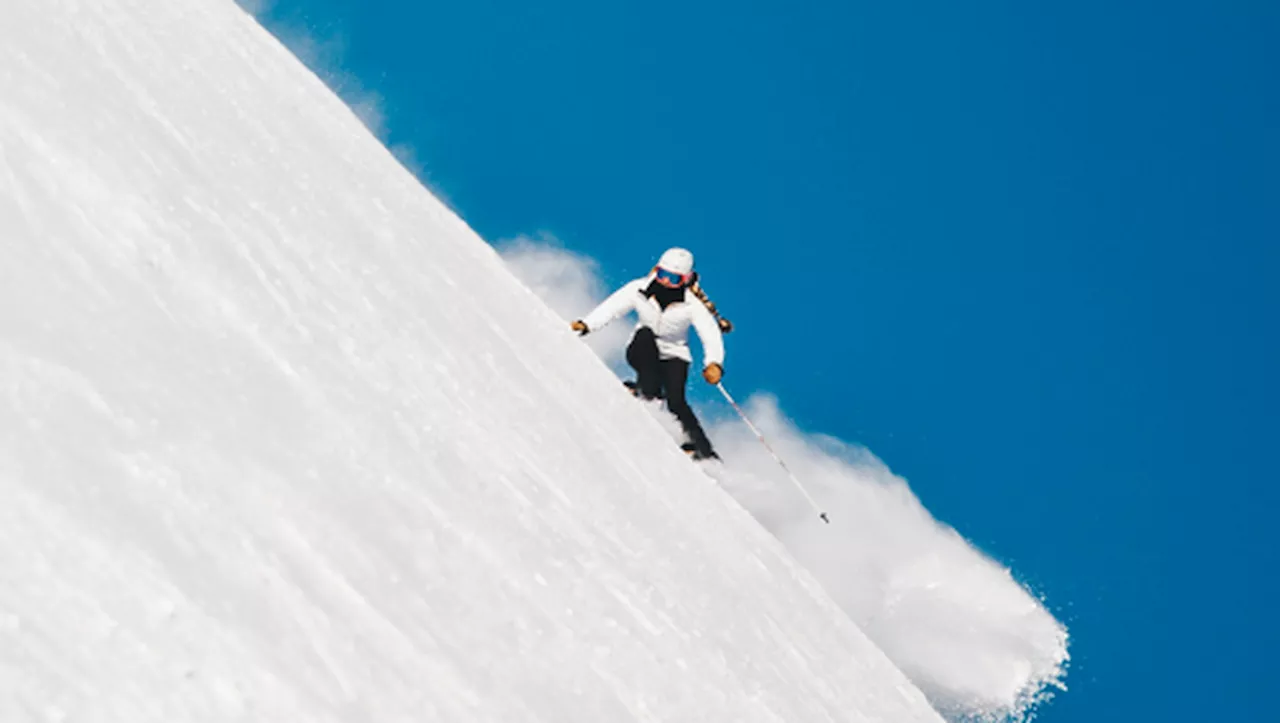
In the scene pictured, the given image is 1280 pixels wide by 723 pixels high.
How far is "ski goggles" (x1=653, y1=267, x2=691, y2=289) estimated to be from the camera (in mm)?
6664

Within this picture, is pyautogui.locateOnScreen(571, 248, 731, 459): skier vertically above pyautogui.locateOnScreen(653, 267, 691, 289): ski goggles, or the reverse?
pyautogui.locateOnScreen(653, 267, 691, 289): ski goggles

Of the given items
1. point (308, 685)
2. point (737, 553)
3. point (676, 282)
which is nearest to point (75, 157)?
point (308, 685)

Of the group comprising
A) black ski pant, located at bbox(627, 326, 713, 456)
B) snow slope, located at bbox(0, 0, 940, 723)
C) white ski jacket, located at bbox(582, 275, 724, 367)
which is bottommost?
snow slope, located at bbox(0, 0, 940, 723)

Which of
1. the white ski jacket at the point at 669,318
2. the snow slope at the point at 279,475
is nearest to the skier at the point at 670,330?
the white ski jacket at the point at 669,318

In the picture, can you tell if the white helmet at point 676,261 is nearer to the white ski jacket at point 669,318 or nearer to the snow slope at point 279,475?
the white ski jacket at point 669,318

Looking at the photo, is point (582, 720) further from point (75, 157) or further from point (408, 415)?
point (75, 157)

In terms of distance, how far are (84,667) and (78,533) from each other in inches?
8.7

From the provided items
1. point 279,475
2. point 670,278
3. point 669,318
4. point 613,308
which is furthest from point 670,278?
point 279,475

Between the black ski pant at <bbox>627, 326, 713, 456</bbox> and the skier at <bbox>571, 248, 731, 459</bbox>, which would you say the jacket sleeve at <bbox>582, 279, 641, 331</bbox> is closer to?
the skier at <bbox>571, 248, 731, 459</bbox>

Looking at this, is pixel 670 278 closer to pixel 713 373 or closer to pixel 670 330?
pixel 670 330

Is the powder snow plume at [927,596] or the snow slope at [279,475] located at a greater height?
the powder snow plume at [927,596]

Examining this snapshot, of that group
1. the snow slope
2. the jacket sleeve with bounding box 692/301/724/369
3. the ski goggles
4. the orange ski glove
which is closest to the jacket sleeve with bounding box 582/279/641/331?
the ski goggles

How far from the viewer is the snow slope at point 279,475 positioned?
1.34 metres

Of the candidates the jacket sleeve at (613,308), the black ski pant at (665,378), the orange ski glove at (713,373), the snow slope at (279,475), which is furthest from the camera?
the black ski pant at (665,378)
